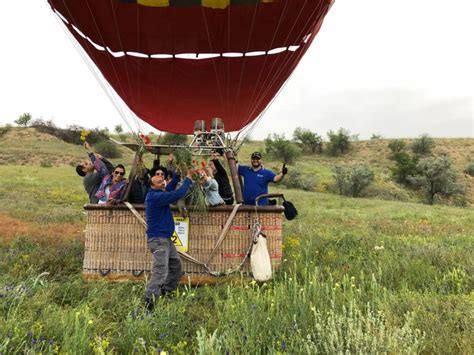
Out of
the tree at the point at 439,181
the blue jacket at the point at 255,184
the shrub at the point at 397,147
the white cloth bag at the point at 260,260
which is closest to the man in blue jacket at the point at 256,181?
the blue jacket at the point at 255,184

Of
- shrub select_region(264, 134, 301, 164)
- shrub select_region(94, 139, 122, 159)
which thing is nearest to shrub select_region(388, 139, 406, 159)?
shrub select_region(264, 134, 301, 164)

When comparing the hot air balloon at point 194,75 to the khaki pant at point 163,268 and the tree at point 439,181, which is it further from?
the tree at point 439,181

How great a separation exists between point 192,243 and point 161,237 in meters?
0.66

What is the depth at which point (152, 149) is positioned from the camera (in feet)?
18.2

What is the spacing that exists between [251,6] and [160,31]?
1778 millimetres

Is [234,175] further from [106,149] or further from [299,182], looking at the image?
[106,149]

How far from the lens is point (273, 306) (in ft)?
11.7

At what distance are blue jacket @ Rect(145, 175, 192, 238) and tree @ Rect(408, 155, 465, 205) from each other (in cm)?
3238

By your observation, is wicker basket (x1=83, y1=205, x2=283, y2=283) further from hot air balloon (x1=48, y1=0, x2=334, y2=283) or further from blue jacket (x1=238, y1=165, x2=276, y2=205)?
blue jacket (x1=238, y1=165, x2=276, y2=205)

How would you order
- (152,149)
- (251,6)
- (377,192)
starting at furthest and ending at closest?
(377,192), (251,6), (152,149)

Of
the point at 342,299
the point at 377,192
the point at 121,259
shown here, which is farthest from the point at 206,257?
the point at 377,192

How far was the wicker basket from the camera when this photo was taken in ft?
16.6

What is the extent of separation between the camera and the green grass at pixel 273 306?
278 cm

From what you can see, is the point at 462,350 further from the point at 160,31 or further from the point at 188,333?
the point at 160,31
